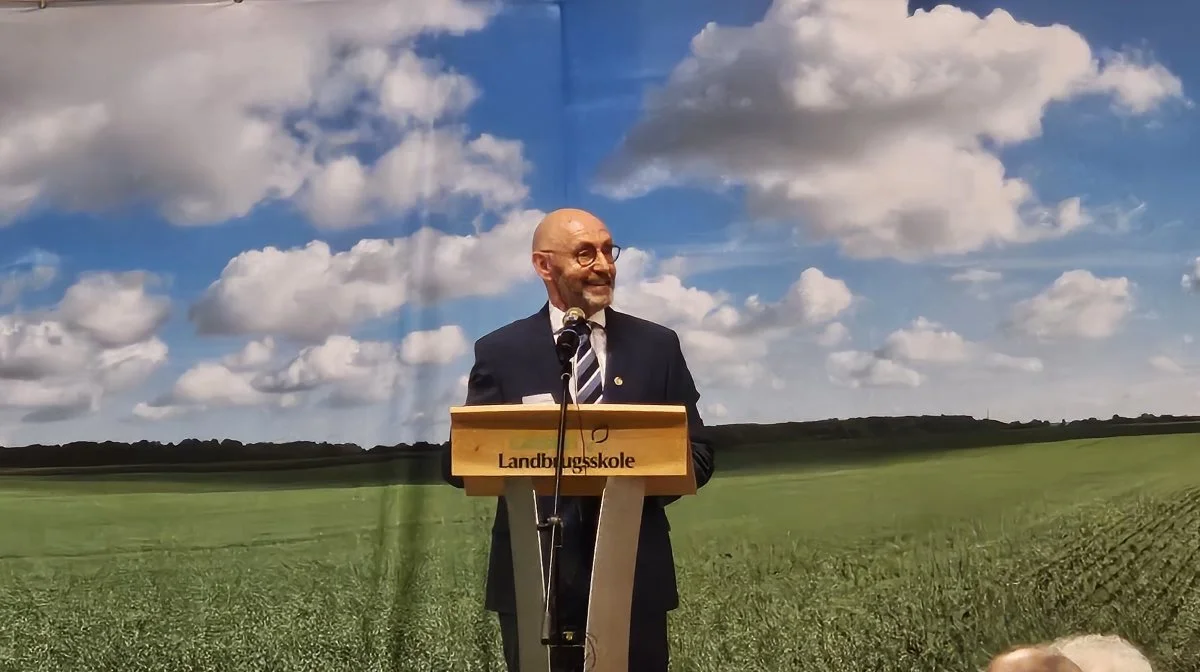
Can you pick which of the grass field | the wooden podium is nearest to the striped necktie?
the wooden podium

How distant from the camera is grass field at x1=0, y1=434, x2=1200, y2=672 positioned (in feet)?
9.65

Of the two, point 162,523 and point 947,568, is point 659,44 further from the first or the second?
point 162,523

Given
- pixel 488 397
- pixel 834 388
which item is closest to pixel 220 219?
pixel 488 397

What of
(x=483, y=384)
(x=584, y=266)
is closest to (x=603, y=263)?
(x=584, y=266)

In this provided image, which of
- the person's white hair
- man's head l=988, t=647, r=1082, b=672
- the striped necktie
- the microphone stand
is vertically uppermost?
the striped necktie

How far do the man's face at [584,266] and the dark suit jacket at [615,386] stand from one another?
86mm

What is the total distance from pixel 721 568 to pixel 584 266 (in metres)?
1.30

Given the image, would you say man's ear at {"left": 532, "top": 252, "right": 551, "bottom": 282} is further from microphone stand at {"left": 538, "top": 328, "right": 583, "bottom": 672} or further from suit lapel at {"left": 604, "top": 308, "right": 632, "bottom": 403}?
microphone stand at {"left": 538, "top": 328, "right": 583, "bottom": 672}

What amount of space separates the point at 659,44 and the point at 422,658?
6.72 feet

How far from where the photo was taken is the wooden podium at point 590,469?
67.9 inches

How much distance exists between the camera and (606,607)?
1.75 m

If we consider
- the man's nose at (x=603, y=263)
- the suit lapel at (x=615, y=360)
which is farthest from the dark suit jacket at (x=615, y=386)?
the man's nose at (x=603, y=263)

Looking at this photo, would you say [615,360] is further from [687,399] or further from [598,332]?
[687,399]

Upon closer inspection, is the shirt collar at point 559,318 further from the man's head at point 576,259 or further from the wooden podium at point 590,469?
the wooden podium at point 590,469
